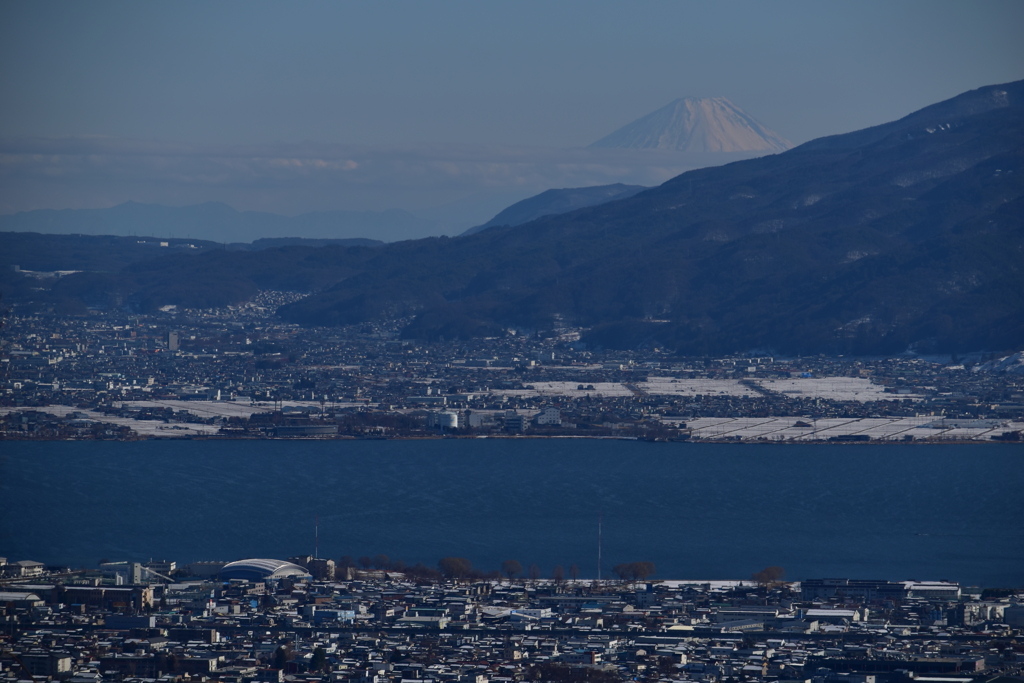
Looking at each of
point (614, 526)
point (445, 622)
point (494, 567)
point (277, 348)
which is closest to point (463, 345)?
point (277, 348)

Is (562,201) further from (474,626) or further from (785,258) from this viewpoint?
(474,626)

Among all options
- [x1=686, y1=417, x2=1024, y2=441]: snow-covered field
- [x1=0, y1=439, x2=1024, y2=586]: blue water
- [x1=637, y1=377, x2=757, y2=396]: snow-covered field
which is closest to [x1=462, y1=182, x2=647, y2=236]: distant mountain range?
[x1=637, y1=377, x2=757, y2=396]: snow-covered field

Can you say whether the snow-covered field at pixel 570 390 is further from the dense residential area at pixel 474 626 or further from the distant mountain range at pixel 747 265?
the dense residential area at pixel 474 626

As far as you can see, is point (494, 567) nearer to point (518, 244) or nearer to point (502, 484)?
point (502, 484)

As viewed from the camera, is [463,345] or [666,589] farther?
[463,345]

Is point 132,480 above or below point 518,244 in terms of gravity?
below

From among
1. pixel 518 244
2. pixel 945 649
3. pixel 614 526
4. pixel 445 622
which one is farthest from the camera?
pixel 518 244
